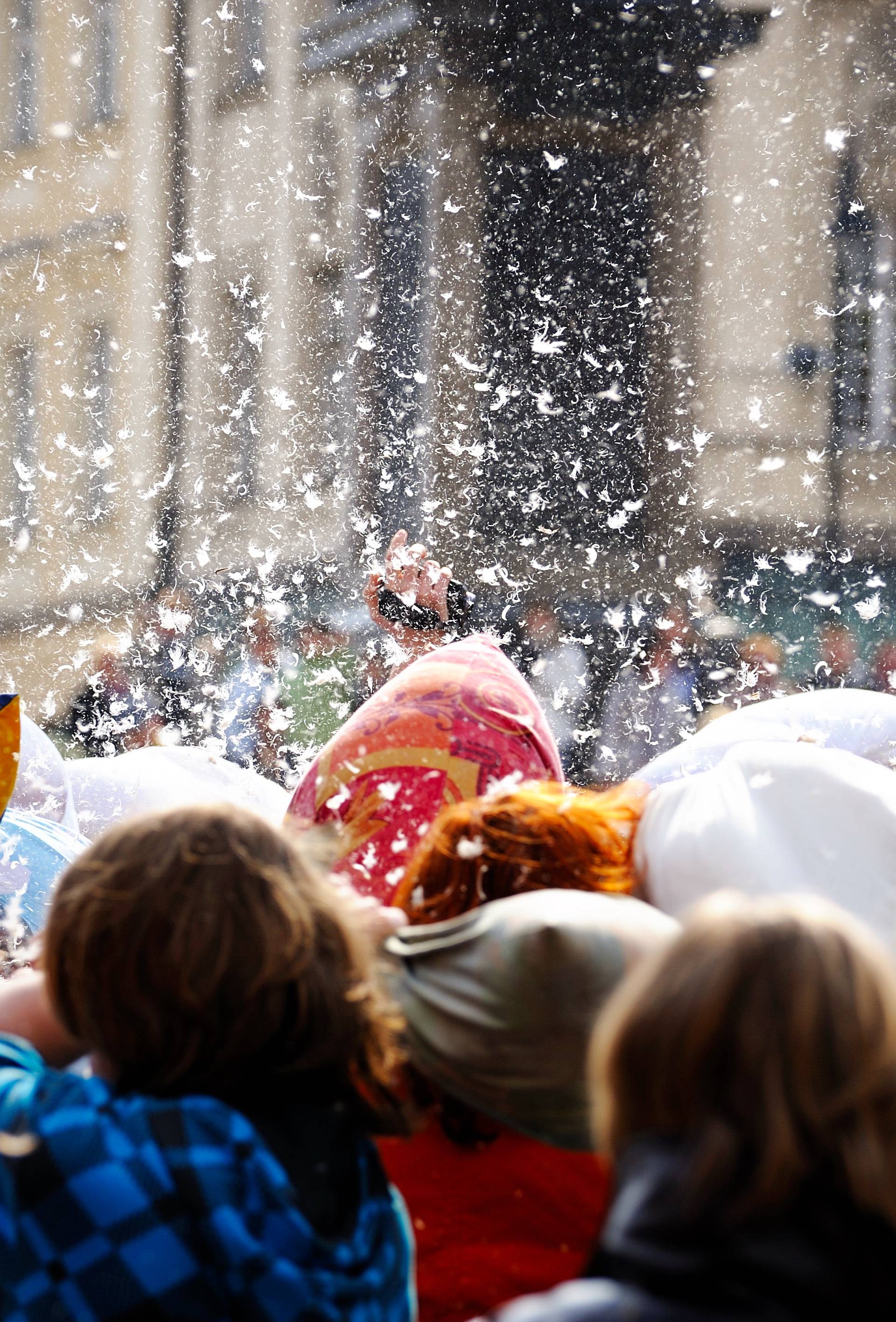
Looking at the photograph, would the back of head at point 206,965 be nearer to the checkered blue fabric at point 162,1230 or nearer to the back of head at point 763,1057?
the checkered blue fabric at point 162,1230

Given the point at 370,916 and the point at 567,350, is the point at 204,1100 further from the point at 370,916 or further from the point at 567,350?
the point at 567,350

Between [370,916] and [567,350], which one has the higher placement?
[567,350]

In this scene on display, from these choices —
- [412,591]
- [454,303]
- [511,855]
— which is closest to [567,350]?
[454,303]

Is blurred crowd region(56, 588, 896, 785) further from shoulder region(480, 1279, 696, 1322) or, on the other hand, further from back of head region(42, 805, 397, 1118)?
shoulder region(480, 1279, 696, 1322)

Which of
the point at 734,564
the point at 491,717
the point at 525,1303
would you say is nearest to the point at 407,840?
the point at 491,717

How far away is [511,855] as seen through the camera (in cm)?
67

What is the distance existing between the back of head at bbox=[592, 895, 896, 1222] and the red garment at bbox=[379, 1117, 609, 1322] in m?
0.21

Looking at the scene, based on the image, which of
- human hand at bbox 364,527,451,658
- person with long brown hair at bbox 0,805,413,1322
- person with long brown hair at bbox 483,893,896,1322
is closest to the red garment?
person with long brown hair at bbox 0,805,413,1322

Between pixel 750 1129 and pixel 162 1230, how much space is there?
0.25 meters

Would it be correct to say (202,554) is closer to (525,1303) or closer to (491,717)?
(491,717)

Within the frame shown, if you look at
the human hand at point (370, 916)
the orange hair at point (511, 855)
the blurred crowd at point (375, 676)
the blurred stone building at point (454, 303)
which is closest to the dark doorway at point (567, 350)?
the blurred stone building at point (454, 303)

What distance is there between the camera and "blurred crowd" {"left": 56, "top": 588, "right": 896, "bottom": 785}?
4.21ft

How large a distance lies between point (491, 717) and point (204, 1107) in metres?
0.49

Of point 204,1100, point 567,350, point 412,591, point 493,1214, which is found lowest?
point 493,1214
